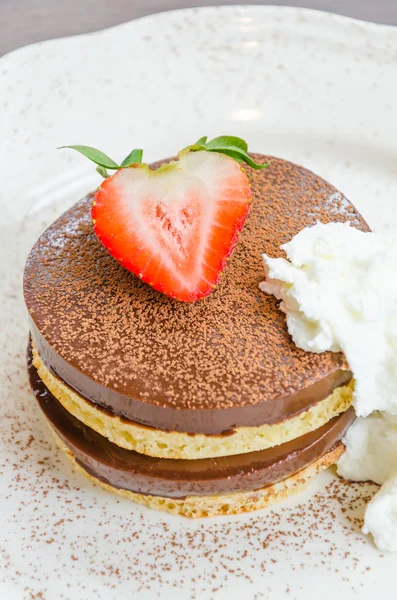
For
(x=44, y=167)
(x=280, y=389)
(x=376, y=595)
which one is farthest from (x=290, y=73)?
(x=376, y=595)

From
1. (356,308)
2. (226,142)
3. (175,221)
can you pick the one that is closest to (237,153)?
(226,142)

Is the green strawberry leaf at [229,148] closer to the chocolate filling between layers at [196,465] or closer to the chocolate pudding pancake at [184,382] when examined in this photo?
the chocolate pudding pancake at [184,382]

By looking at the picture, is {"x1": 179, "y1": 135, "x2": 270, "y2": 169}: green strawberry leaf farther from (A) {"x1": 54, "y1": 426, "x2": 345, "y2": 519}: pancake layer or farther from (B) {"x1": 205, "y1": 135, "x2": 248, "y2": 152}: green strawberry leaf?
(A) {"x1": 54, "y1": 426, "x2": 345, "y2": 519}: pancake layer

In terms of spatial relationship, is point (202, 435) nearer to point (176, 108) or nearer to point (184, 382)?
point (184, 382)

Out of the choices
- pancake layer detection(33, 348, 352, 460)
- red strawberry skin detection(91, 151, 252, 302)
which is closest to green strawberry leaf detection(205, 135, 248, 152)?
red strawberry skin detection(91, 151, 252, 302)

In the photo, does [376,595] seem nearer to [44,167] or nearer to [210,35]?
[44,167]

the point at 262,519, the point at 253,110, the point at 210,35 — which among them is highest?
the point at 210,35
